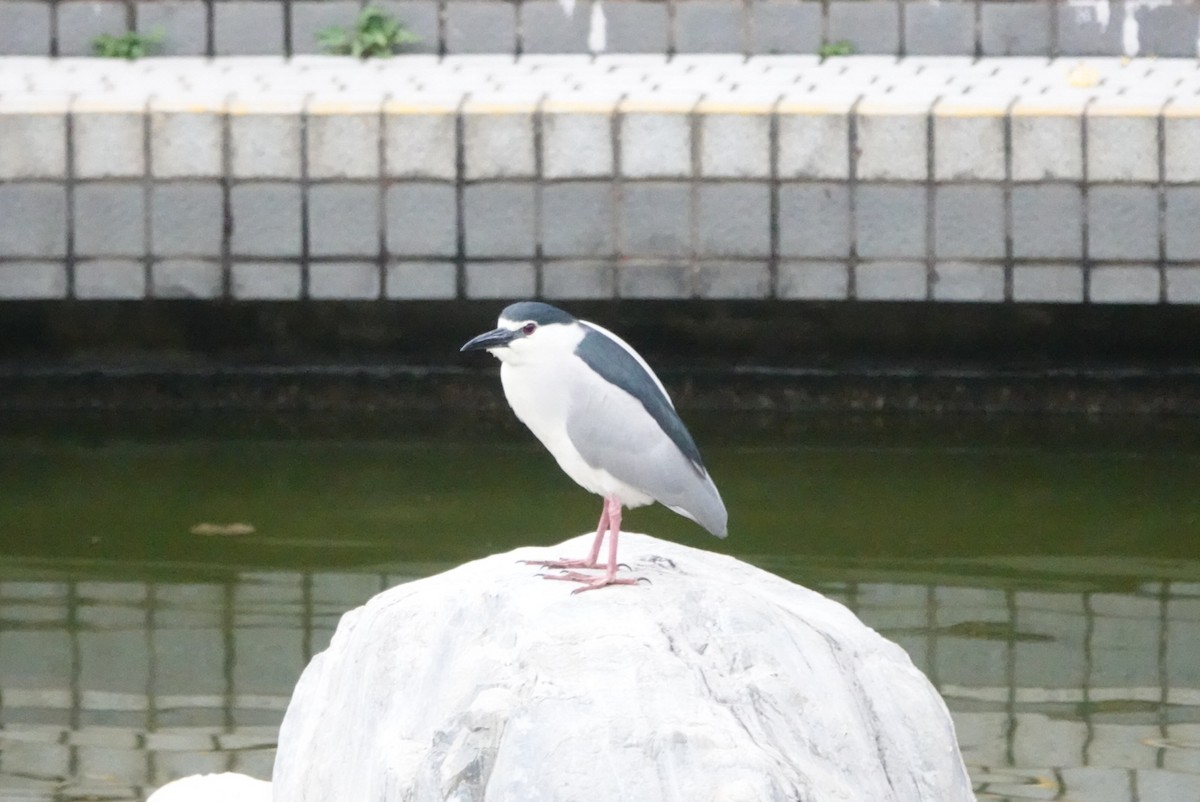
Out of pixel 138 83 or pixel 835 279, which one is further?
pixel 138 83

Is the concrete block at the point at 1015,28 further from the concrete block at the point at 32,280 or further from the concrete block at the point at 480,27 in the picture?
the concrete block at the point at 32,280

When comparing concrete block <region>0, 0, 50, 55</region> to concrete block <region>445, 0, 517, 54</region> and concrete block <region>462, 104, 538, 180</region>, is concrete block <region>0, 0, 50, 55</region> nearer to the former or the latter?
concrete block <region>445, 0, 517, 54</region>

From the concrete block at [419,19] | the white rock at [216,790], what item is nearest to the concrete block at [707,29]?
the concrete block at [419,19]

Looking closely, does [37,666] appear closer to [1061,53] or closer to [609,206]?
[609,206]

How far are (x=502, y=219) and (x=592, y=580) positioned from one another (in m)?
3.31

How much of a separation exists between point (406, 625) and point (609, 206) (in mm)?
3336

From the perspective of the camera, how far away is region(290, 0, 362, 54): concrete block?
283 inches

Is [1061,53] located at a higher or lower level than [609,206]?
higher

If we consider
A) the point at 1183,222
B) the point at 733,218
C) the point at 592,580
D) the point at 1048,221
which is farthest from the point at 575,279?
the point at 592,580

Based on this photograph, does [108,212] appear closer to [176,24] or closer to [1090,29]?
[176,24]

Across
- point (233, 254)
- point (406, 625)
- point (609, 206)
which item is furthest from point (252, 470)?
point (406, 625)

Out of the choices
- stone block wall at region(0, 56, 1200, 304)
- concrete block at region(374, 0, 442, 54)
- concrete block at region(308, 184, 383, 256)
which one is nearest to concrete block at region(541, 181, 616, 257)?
stone block wall at region(0, 56, 1200, 304)

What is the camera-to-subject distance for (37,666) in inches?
184

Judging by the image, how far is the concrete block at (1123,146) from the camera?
6.01 meters
